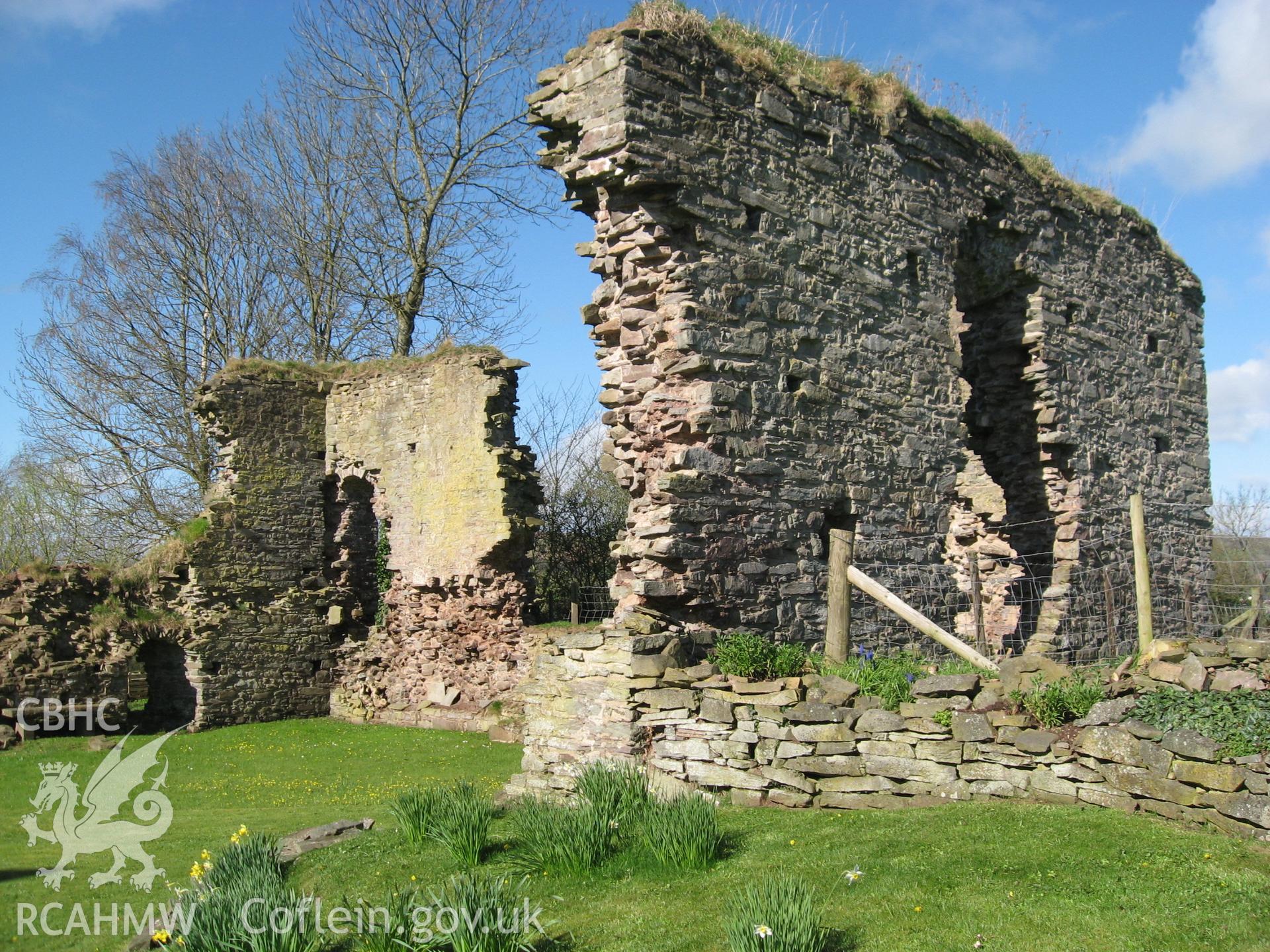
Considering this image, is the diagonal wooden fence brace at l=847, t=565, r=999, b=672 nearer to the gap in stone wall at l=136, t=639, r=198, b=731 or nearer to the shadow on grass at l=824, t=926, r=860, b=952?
the shadow on grass at l=824, t=926, r=860, b=952

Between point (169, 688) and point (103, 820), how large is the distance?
8.87 meters

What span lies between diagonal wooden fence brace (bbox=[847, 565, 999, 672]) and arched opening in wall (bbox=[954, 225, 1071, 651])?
4573mm

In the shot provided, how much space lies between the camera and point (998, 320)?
525 inches

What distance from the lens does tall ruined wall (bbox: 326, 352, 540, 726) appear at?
52.0 ft

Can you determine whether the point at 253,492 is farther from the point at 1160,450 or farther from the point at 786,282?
the point at 1160,450

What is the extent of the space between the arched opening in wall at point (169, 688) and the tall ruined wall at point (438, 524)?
8.35 feet

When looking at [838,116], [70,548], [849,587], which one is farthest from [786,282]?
[70,548]

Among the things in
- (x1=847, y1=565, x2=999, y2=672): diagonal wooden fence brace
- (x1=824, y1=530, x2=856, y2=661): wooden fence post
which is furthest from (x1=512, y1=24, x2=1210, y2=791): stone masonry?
(x1=847, y1=565, x2=999, y2=672): diagonal wooden fence brace

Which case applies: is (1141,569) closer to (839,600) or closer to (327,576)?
(839,600)

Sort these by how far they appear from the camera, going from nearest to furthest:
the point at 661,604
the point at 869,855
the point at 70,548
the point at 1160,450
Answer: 1. the point at 869,855
2. the point at 661,604
3. the point at 1160,450
4. the point at 70,548

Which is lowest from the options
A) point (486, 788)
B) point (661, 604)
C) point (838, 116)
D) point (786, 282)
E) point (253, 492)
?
point (486, 788)

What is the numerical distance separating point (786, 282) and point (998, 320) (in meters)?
4.96

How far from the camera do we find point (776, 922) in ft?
14.6

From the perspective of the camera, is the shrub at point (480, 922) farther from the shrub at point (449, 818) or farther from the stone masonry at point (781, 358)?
the stone masonry at point (781, 358)
